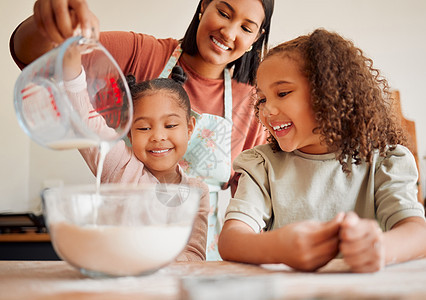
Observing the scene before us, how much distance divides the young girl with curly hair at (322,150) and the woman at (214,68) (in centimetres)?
33

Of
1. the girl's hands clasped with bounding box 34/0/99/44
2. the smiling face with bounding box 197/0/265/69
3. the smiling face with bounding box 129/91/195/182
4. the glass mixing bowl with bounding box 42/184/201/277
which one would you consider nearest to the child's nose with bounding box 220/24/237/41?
the smiling face with bounding box 197/0/265/69

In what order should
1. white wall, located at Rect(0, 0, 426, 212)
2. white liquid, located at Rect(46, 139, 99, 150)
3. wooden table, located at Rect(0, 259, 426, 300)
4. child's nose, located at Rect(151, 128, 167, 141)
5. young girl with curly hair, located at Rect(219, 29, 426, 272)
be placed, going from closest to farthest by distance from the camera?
wooden table, located at Rect(0, 259, 426, 300) → white liquid, located at Rect(46, 139, 99, 150) → young girl with curly hair, located at Rect(219, 29, 426, 272) → child's nose, located at Rect(151, 128, 167, 141) → white wall, located at Rect(0, 0, 426, 212)

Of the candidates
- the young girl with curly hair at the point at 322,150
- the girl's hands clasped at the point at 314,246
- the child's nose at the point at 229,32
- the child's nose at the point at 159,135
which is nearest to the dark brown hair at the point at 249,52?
the child's nose at the point at 229,32

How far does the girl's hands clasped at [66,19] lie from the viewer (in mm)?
715

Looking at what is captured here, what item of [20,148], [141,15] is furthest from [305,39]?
[20,148]

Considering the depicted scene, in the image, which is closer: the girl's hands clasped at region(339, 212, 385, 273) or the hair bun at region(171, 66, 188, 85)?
the girl's hands clasped at region(339, 212, 385, 273)

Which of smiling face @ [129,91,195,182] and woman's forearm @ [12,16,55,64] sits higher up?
woman's forearm @ [12,16,55,64]

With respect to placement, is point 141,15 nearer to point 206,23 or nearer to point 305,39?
point 206,23

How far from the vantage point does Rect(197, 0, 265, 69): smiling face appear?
134cm

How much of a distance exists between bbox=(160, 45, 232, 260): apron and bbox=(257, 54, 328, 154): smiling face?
0.39 m

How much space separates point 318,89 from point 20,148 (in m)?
2.60

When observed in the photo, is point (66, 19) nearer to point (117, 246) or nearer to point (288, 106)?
point (117, 246)

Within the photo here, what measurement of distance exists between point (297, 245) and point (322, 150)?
1.44 feet

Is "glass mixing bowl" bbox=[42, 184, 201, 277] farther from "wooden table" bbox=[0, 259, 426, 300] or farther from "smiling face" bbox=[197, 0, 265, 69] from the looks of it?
"smiling face" bbox=[197, 0, 265, 69]
